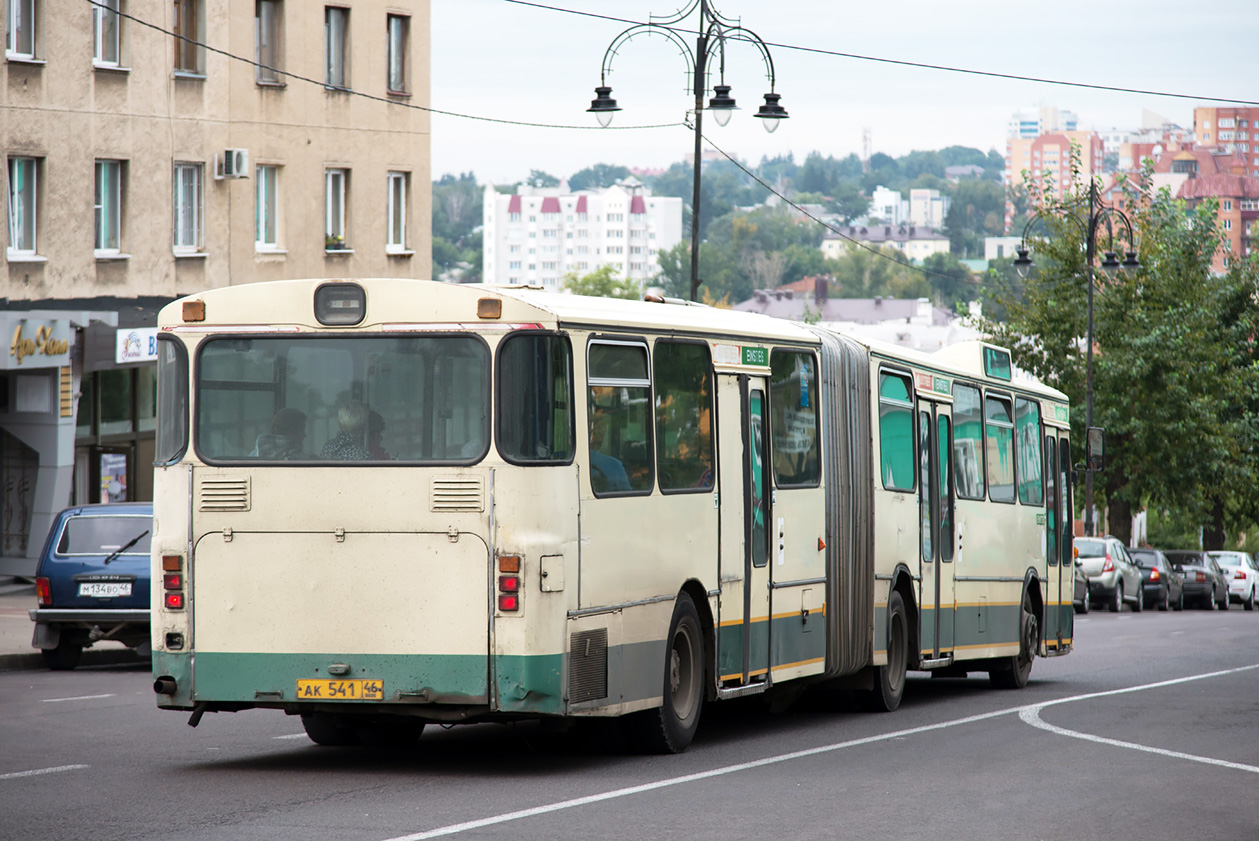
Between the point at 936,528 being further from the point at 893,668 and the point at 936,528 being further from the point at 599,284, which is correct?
the point at 599,284

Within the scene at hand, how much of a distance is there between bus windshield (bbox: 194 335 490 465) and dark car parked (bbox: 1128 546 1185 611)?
1421 inches

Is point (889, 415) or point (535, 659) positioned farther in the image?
point (889, 415)

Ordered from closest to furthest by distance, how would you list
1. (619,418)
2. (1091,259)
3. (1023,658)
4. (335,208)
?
(619,418)
(1023,658)
(335,208)
(1091,259)

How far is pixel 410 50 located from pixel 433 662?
97.6 ft

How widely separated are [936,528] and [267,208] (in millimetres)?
21093

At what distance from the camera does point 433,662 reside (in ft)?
35.0

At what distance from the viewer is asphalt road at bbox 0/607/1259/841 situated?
9.18 m

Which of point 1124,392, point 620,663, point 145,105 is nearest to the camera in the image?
point 620,663

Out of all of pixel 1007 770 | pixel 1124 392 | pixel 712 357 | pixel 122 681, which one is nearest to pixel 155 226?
pixel 122 681

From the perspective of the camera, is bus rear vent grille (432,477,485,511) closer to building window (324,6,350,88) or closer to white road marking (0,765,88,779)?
white road marking (0,765,88,779)

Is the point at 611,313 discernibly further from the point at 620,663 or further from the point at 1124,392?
the point at 1124,392

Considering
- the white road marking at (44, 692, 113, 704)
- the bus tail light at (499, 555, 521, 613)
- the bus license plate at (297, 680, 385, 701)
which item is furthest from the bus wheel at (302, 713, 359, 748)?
the white road marking at (44, 692, 113, 704)

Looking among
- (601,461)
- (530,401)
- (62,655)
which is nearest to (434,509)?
(530,401)

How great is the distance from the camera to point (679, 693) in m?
12.3
